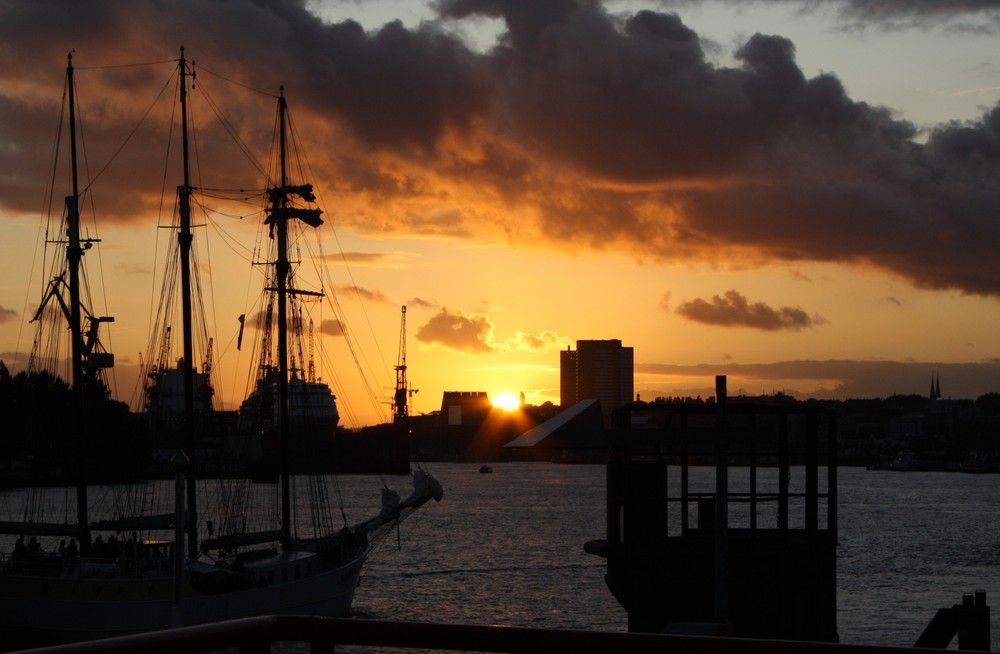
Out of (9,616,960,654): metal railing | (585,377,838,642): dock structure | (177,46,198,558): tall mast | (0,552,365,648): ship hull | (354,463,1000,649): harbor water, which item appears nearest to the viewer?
(9,616,960,654): metal railing

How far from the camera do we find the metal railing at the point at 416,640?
403cm

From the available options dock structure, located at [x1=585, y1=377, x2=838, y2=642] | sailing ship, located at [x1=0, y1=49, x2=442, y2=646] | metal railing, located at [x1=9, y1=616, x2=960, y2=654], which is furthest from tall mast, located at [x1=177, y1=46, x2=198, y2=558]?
metal railing, located at [x1=9, y1=616, x2=960, y2=654]

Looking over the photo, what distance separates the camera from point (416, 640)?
14.8 ft

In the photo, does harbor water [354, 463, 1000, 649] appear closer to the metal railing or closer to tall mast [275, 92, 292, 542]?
tall mast [275, 92, 292, 542]

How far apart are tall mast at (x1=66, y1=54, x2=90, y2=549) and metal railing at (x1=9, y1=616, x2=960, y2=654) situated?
4780cm

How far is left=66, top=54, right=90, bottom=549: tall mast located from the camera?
165ft

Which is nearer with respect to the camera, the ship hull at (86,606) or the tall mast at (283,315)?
the ship hull at (86,606)

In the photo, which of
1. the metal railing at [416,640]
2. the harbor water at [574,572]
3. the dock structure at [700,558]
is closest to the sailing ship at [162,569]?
the harbor water at [574,572]

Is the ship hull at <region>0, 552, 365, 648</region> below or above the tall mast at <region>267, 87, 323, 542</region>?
below

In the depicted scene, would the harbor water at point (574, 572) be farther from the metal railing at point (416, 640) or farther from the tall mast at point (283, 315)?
the metal railing at point (416, 640)

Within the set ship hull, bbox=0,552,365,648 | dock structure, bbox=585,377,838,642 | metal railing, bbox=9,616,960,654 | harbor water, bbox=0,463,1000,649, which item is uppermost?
metal railing, bbox=9,616,960,654

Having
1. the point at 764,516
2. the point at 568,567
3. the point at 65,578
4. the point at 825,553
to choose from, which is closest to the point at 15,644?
the point at 65,578

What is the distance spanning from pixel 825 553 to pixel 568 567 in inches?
2308

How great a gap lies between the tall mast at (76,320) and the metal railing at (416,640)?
4780 centimetres
